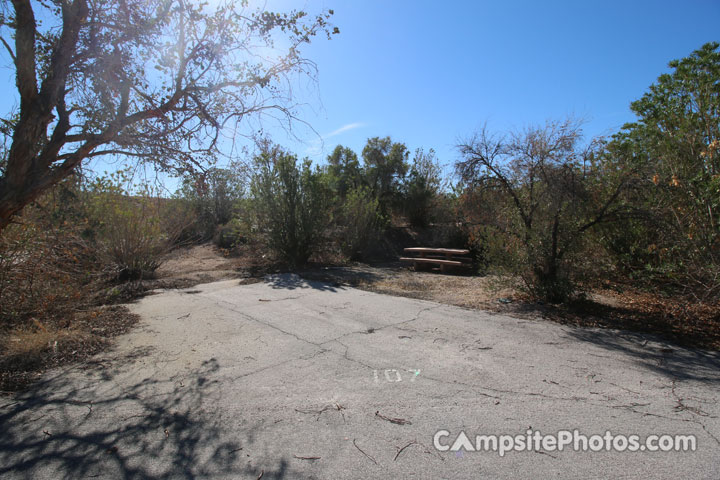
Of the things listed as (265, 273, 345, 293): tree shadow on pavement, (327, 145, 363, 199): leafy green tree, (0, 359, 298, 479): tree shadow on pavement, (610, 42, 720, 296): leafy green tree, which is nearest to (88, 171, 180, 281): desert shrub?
(265, 273, 345, 293): tree shadow on pavement

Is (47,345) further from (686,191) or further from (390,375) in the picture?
(686,191)

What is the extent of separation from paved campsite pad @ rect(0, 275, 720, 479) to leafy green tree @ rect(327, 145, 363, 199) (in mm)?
16097

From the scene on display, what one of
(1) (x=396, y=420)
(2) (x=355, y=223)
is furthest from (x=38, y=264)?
(2) (x=355, y=223)

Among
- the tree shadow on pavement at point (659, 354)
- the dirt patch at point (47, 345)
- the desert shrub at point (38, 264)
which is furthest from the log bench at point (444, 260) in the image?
the desert shrub at point (38, 264)

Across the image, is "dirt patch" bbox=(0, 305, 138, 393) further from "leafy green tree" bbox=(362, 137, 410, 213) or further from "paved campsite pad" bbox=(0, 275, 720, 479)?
"leafy green tree" bbox=(362, 137, 410, 213)

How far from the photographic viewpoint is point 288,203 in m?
12.0

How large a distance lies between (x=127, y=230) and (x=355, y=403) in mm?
7934

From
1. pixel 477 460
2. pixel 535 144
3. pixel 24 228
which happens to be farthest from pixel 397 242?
pixel 477 460

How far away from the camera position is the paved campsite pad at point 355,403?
2.57m

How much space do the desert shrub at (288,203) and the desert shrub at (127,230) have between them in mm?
3038

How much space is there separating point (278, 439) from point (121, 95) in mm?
4577

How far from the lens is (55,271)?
5168 millimetres

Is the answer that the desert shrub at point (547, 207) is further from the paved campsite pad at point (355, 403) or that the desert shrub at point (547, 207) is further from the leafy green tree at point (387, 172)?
the leafy green tree at point (387, 172)

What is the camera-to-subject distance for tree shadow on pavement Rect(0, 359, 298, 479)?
254 centimetres
